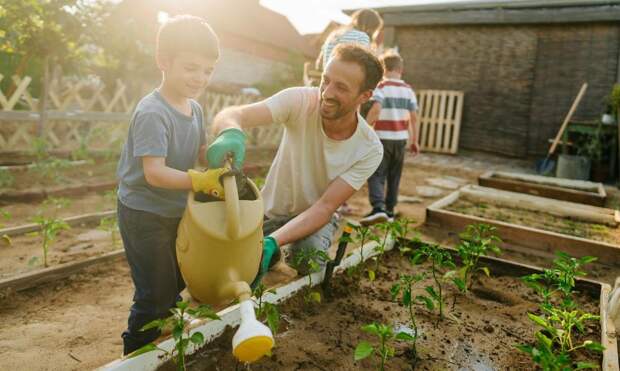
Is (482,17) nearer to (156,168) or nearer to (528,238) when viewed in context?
(528,238)

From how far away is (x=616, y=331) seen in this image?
2.02m

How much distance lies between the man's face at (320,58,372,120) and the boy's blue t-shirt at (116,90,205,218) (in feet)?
2.41

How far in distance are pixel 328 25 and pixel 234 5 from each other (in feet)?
16.0

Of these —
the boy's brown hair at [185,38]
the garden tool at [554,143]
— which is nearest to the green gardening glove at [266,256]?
the boy's brown hair at [185,38]

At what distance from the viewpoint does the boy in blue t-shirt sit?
5.37 feet

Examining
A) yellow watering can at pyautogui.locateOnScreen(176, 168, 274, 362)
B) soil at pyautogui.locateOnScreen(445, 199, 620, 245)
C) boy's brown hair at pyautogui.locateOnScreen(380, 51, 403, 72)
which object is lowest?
soil at pyautogui.locateOnScreen(445, 199, 620, 245)

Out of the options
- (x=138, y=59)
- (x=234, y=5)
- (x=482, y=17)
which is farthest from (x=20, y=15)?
(x=234, y=5)

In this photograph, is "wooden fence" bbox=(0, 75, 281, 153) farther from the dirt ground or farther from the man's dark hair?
the man's dark hair

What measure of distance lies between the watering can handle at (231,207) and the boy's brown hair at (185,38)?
22.1 inches

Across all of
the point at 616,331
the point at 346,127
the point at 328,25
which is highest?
the point at 328,25

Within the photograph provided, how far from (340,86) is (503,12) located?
9139 mm

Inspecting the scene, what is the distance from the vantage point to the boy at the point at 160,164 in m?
1.65

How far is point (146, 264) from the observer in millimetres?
1767

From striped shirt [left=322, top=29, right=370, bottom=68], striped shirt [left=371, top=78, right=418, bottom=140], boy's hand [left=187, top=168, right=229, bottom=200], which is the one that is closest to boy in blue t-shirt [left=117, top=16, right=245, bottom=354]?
boy's hand [left=187, top=168, right=229, bottom=200]
